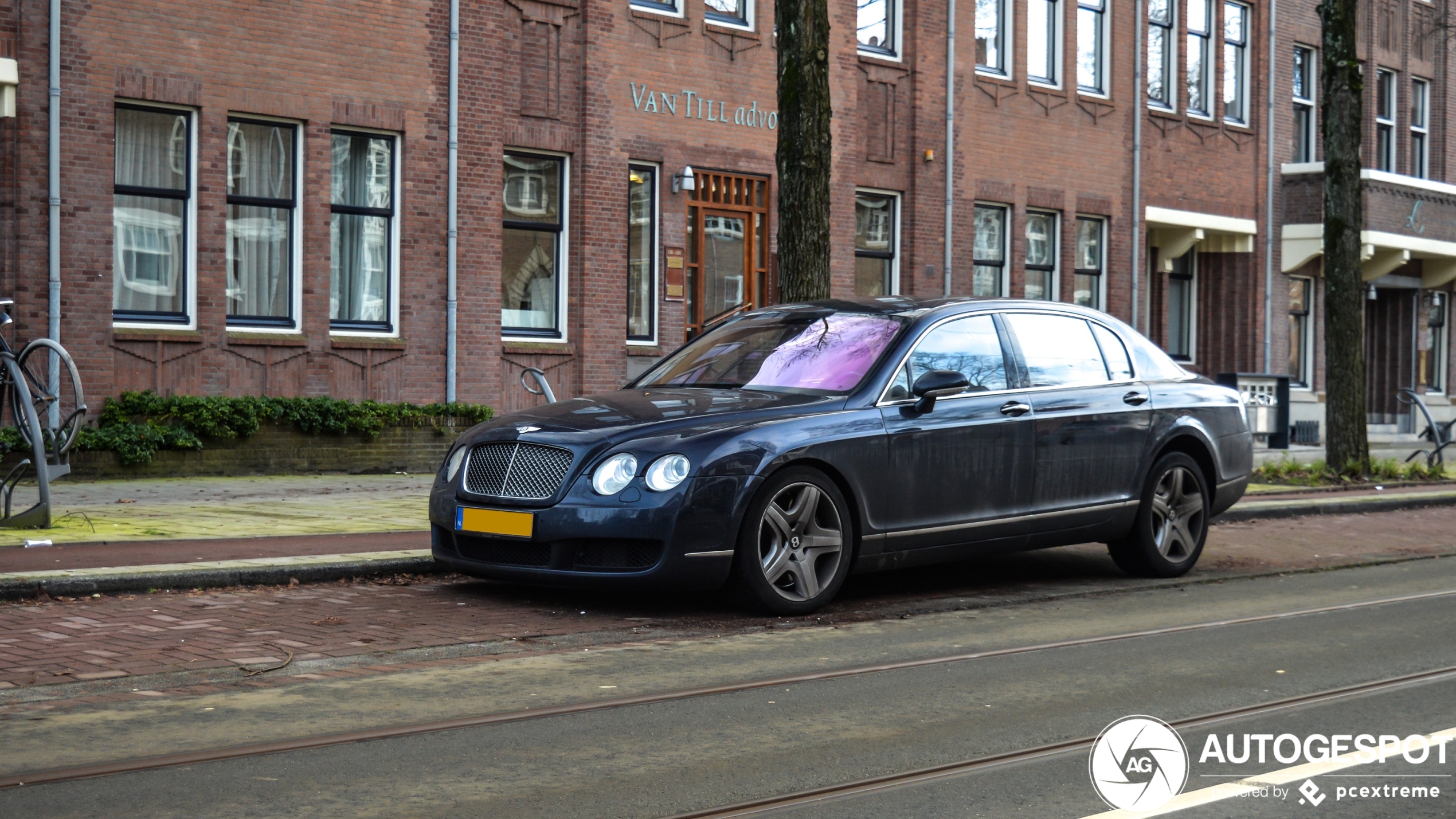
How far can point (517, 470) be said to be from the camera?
26.8 ft

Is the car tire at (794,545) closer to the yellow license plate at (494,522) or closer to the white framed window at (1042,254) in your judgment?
the yellow license plate at (494,522)

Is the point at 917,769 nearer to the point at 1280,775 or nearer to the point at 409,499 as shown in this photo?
the point at 1280,775

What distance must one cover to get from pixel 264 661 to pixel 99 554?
3268 mm

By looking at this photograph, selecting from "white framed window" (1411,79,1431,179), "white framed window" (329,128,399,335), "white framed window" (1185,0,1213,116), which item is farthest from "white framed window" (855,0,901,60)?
"white framed window" (1411,79,1431,179)

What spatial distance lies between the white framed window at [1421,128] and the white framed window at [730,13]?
18166 mm

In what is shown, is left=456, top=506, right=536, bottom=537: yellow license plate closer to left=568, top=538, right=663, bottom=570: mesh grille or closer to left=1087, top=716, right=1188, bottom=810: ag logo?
left=568, top=538, right=663, bottom=570: mesh grille

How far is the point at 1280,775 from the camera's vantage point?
5.02m

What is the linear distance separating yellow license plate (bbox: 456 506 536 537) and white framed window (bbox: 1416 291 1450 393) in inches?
1177

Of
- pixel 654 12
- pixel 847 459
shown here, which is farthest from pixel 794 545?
pixel 654 12

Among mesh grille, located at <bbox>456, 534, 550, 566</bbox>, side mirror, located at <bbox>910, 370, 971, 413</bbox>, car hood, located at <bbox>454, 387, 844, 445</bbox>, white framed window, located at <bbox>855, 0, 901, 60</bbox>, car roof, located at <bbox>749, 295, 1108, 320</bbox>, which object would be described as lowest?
mesh grille, located at <bbox>456, 534, 550, 566</bbox>

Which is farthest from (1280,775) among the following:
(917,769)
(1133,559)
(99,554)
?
(99,554)

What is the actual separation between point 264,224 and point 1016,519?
1117 cm

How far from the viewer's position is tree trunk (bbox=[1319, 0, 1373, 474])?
63.1ft

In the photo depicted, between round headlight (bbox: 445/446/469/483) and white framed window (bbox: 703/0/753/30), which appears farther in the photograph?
white framed window (bbox: 703/0/753/30)
